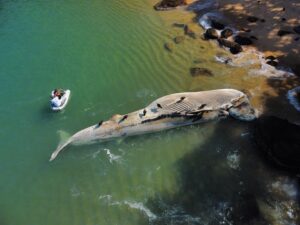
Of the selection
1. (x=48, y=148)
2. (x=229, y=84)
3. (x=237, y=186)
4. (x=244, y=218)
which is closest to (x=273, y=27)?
(x=229, y=84)

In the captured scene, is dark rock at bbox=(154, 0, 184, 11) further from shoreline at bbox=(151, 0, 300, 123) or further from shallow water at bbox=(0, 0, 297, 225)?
shallow water at bbox=(0, 0, 297, 225)

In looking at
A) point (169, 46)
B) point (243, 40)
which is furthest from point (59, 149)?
point (243, 40)

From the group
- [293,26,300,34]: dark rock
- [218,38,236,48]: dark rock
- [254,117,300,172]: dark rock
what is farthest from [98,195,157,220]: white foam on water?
Result: [293,26,300,34]: dark rock

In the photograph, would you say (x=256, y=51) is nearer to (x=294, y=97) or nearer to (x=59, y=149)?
(x=294, y=97)

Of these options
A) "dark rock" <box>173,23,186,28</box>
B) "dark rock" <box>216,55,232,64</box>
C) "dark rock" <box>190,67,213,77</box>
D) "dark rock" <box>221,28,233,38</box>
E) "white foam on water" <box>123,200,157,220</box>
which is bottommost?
"white foam on water" <box>123,200,157,220</box>

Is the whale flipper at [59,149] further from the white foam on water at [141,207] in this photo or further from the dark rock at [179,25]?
the dark rock at [179,25]

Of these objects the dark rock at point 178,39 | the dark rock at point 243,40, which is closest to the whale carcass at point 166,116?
the dark rock at point 243,40
